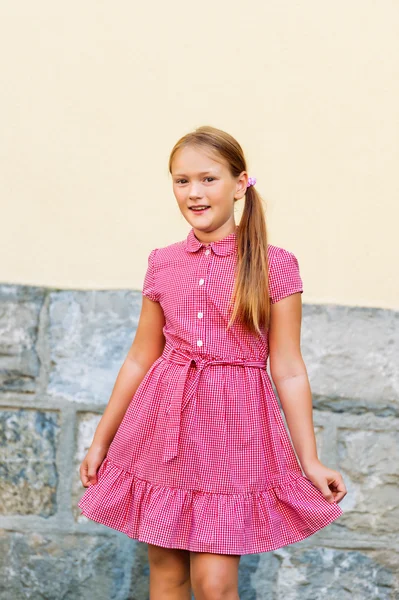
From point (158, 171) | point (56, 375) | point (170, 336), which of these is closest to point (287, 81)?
point (158, 171)

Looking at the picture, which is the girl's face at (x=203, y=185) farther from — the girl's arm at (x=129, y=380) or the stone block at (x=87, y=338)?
the stone block at (x=87, y=338)

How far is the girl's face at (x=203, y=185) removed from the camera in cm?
225

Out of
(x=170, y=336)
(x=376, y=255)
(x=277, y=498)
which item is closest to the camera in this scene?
(x=277, y=498)

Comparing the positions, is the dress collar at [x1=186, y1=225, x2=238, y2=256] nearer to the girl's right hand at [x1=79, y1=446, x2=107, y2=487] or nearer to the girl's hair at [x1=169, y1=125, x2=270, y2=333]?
the girl's hair at [x1=169, y1=125, x2=270, y2=333]

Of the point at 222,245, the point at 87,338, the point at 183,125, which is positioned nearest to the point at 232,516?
the point at 222,245

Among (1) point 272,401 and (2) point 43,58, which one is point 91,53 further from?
(1) point 272,401

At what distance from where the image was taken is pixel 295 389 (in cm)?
226

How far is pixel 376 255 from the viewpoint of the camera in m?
2.85

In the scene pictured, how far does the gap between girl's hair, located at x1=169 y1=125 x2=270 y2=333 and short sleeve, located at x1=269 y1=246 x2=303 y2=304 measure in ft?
0.07

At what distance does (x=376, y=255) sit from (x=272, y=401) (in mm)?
818

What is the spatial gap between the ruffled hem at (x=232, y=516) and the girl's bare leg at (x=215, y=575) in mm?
50

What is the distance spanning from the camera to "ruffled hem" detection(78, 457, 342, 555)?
6.97 feet

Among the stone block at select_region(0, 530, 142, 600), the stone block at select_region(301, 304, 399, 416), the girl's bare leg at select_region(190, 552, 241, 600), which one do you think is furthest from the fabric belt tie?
the stone block at select_region(0, 530, 142, 600)

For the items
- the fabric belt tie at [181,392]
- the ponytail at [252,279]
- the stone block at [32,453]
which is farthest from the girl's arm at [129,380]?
the stone block at [32,453]
